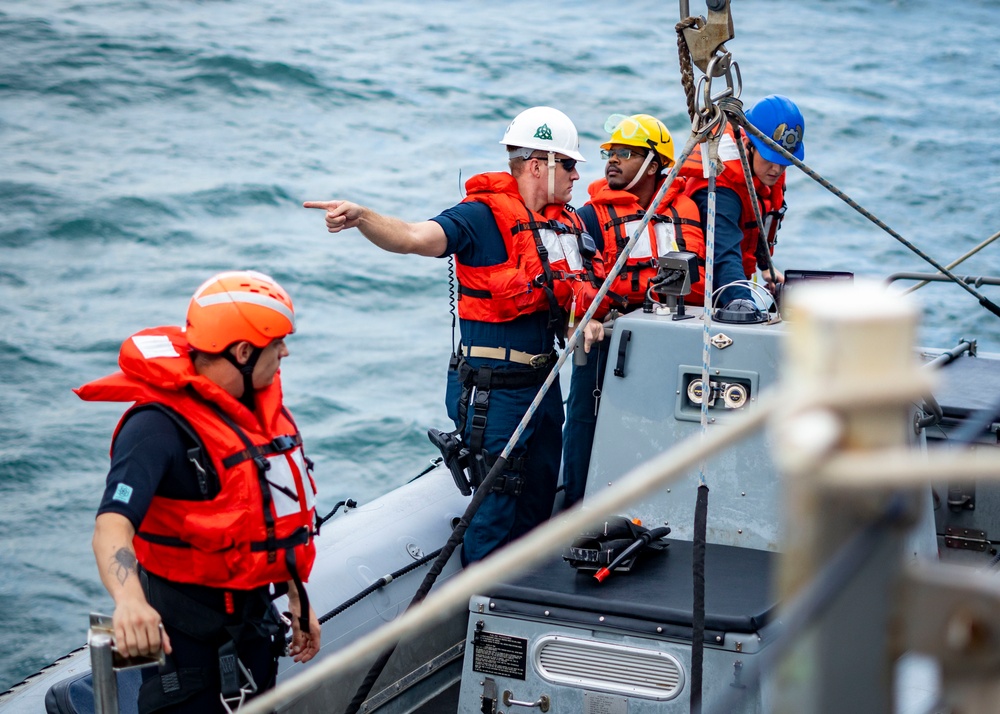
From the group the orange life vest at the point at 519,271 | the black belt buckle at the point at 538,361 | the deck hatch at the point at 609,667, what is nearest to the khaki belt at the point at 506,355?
the black belt buckle at the point at 538,361

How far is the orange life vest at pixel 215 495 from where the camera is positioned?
8.73 feet

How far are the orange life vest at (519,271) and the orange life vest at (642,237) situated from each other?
39 cm

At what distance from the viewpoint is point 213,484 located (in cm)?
267

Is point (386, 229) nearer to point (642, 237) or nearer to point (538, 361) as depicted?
point (538, 361)

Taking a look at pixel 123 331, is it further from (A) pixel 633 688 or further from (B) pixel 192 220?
(A) pixel 633 688

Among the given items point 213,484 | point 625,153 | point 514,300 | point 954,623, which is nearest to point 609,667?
point 213,484

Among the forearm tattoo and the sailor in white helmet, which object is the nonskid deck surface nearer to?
the sailor in white helmet

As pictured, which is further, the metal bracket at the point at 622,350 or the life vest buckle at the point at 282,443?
the metal bracket at the point at 622,350

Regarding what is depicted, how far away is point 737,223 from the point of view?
15.1 ft

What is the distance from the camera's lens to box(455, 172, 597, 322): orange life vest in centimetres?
403

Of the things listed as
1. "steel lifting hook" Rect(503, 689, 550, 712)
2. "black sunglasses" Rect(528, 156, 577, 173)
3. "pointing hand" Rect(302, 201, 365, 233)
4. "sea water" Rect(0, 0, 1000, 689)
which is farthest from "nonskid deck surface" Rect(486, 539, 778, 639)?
"sea water" Rect(0, 0, 1000, 689)

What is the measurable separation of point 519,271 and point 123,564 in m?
1.98

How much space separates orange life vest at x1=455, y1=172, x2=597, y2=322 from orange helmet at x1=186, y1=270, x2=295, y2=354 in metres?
1.34

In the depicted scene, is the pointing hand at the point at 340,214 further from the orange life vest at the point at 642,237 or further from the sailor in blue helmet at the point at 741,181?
the sailor in blue helmet at the point at 741,181
